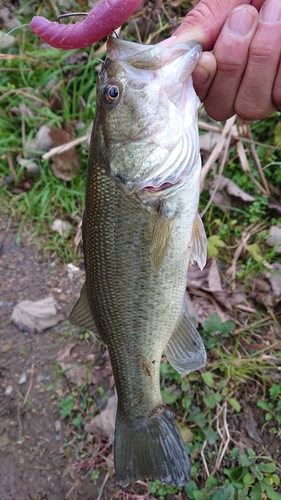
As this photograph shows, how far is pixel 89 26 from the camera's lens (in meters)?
1.12

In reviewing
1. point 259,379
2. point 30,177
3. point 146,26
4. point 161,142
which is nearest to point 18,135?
point 30,177

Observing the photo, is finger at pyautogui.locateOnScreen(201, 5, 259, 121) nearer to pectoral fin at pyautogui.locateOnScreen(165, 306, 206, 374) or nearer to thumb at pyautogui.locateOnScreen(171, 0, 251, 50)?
thumb at pyautogui.locateOnScreen(171, 0, 251, 50)

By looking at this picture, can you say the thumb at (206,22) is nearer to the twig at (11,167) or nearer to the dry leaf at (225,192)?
the dry leaf at (225,192)

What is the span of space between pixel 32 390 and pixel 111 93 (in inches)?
76.7

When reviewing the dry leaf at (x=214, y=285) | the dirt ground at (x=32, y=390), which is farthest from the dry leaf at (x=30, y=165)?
the dry leaf at (x=214, y=285)

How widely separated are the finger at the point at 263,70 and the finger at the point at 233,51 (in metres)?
0.02

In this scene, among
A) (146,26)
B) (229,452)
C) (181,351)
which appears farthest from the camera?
(146,26)

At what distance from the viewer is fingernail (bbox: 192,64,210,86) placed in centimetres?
141

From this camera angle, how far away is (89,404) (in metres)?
2.51

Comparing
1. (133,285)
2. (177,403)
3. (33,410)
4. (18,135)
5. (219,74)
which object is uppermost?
(219,74)

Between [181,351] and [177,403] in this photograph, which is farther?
[177,403]

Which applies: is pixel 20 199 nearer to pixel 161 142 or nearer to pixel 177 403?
pixel 177 403

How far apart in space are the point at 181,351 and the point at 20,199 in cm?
221

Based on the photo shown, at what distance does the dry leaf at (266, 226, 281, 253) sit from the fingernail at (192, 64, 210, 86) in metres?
1.59
